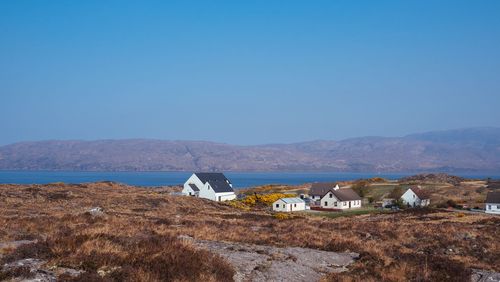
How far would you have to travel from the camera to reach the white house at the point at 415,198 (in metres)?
93.8

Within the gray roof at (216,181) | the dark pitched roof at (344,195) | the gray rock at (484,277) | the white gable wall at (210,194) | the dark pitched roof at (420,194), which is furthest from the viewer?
the gray roof at (216,181)

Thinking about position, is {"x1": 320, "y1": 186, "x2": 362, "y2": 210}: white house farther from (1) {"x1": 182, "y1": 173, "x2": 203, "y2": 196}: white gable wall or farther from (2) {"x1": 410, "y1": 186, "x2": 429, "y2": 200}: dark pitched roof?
(1) {"x1": 182, "y1": 173, "x2": 203, "y2": 196}: white gable wall

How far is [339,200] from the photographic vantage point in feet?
299

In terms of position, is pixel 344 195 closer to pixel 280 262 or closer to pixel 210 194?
pixel 210 194

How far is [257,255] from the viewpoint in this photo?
60.2ft

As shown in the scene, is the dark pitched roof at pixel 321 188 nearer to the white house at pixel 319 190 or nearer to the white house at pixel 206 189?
the white house at pixel 319 190

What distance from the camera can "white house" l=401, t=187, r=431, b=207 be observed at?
308ft

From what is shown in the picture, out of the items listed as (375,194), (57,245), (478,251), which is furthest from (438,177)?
(57,245)

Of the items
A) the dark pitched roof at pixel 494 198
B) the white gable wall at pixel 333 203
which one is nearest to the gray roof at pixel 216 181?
the white gable wall at pixel 333 203

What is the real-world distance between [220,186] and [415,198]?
41.0 metres

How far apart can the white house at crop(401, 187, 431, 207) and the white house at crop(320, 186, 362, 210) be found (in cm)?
967

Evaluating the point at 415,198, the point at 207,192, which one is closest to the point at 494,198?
the point at 415,198

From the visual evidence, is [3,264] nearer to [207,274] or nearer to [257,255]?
[207,274]

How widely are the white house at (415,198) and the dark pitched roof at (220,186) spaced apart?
123 feet
